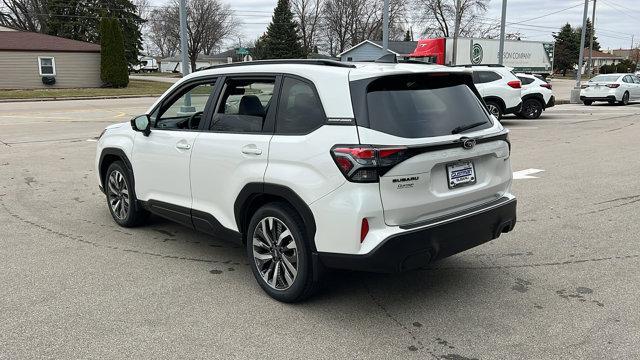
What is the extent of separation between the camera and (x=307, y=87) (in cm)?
385

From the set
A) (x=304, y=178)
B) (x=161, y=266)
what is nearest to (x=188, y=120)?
(x=161, y=266)

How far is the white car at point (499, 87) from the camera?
16250 mm

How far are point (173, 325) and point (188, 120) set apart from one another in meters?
2.04

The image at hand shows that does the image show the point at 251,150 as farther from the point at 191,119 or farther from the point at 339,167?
the point at 191,119

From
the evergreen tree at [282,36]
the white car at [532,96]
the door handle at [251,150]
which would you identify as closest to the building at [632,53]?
the evergreen tree at [282,36]

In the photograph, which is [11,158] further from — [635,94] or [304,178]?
[635,94]

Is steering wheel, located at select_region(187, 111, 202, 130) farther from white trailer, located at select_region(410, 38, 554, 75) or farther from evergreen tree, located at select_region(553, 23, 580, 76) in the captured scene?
evergreen tree, located at select_region(553, 23, 580, 76)

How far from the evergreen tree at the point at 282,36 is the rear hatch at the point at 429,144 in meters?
62.6

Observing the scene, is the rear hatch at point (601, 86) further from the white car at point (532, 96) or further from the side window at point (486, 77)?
the side window at point (486, 77)

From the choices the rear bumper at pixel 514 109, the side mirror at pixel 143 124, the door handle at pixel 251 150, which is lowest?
the rear bumper at pixel 514 109

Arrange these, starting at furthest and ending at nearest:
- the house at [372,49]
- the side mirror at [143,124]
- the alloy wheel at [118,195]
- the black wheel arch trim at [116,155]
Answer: the house at [372,49]
the alloy wheel at [118,195]
the black wheel arch trim at [116,155]
the side mirror at [143,124]

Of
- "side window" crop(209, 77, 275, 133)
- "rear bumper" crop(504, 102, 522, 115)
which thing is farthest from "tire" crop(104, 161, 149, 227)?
"rear bumper" crop(504, 102, 522, 115)

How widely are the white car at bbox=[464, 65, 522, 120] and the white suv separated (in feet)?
41.4

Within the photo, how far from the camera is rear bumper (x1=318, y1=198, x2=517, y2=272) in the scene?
3430mm
